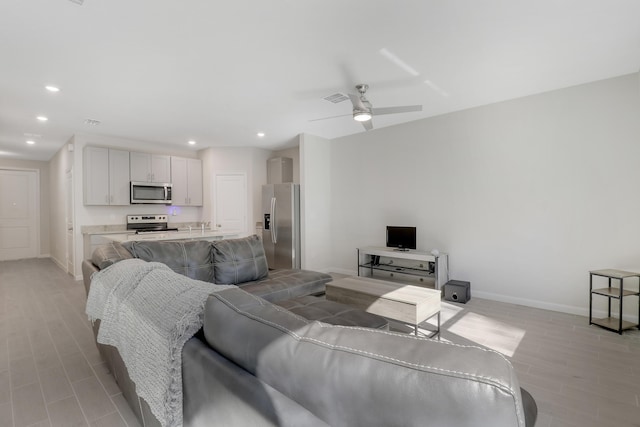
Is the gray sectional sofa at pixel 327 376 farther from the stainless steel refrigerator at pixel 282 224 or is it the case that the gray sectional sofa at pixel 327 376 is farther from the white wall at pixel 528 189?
the stainless steel refrigerator at pixel 282 224

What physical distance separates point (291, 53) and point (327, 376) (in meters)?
2.72

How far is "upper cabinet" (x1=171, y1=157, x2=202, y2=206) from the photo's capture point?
6363 mm

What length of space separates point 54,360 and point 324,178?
4605 mm

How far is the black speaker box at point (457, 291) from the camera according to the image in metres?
3.93

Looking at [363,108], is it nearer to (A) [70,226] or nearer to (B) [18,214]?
(A) [70,226]

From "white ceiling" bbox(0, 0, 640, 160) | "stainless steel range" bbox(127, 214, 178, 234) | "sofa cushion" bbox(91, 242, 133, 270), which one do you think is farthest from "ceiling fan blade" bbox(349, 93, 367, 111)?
"stainless steel range" bbox(127, 214, 178, 234)

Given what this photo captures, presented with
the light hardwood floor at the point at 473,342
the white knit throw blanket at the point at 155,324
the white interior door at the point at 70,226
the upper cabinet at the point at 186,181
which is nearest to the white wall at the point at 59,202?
the white interior door at the point at 70,226

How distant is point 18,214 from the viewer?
24.9 ft

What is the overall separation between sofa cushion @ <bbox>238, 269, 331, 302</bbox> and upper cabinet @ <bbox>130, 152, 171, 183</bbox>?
409cm

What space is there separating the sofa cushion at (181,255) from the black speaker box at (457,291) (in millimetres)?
3014

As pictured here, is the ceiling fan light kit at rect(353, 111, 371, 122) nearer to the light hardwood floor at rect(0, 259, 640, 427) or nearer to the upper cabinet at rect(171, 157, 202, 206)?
the light hardwood floor at rect(0, 259, 640, 427)

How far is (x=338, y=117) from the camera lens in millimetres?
4594

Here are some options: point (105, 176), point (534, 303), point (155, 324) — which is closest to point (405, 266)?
point (534, 303)

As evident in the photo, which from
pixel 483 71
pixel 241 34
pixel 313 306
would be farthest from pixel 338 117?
pixel 313 306
